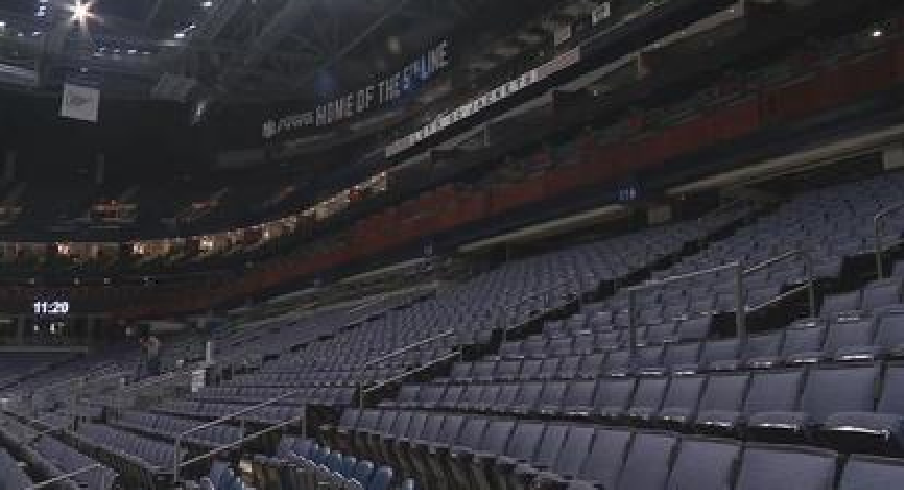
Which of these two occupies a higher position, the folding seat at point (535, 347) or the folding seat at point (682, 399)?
the folding seat at point (535, 347)

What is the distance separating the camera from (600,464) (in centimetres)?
394

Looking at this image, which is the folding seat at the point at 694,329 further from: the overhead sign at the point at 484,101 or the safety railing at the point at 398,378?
the overhead sign at the point at 484,101

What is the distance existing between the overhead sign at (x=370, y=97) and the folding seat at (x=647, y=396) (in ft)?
60.0

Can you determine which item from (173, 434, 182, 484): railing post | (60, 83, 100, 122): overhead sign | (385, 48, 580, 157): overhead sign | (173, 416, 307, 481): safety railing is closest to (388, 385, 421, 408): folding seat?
(173, 416, 307, 481): safety railing

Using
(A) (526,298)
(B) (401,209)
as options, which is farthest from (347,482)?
(B) (401,209)

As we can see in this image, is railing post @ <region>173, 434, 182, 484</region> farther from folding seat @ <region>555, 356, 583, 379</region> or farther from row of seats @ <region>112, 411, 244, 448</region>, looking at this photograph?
folding seat @ <region>555, 356, 583, 379</region>

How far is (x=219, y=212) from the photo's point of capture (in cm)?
3456

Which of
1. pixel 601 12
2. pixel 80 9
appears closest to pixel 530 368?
pixel 601 12

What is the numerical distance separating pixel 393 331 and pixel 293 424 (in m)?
6.21

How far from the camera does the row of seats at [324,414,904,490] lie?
8.46 feet

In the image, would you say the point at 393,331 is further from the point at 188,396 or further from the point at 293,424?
the point at 293,424

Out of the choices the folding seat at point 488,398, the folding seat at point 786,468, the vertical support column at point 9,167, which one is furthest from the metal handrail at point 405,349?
the vertical support column at point 9,167

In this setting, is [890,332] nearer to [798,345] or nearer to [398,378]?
A: [798,345]

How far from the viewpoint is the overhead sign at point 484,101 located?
18.0 meters
